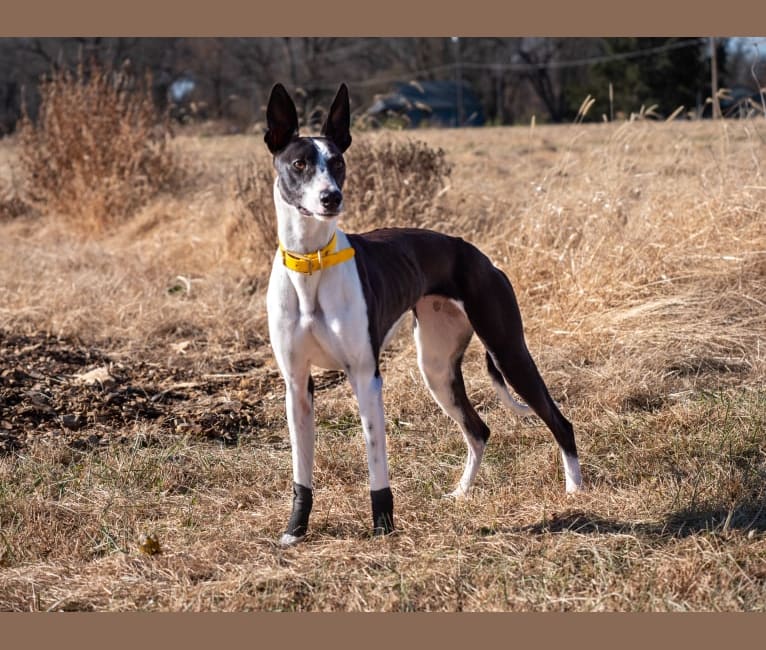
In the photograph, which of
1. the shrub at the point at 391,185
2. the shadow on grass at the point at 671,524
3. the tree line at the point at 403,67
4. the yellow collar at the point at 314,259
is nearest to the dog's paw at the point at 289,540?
the shadow on grass at the point at 671,524

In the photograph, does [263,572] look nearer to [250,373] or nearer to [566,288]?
[250,373]

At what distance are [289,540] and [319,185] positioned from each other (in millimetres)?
1431

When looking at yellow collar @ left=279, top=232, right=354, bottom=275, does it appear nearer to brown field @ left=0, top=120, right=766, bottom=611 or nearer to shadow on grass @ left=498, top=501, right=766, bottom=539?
brown field @ left=0, top=120, right=766, bottom=611

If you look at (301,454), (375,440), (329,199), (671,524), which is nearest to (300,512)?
(301,454)

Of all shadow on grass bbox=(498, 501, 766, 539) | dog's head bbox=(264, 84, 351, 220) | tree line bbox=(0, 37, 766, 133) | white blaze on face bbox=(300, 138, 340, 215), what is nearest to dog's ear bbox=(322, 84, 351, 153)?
dog's head bbox=(264, 84, 351, 220)

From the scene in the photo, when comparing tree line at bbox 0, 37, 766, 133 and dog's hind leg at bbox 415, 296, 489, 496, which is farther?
tree line at bbox 0, 37, 766, 133

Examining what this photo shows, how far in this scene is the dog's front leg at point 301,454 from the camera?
4.17 metres

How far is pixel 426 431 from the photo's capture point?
221 inches

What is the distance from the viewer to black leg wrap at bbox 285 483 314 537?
13.9 ft

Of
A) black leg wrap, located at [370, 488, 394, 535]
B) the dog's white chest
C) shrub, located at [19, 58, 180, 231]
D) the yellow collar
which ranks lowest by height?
black leg wrap, located at [370, 488, 394, 535]

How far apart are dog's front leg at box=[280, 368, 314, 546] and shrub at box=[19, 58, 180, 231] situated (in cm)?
838

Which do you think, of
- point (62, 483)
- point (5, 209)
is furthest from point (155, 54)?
point (62, 483)

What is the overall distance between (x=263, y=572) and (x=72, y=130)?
957cm

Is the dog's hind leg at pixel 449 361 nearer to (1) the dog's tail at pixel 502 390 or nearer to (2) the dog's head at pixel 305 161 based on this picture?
(1) the dog's tail at pixel 502 390
